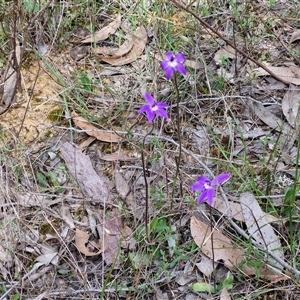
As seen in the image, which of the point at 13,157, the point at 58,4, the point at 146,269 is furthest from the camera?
the point at 58,4

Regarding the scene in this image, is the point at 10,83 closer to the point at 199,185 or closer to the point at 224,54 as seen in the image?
the point at 224,54

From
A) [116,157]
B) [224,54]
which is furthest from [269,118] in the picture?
→ [116,157]

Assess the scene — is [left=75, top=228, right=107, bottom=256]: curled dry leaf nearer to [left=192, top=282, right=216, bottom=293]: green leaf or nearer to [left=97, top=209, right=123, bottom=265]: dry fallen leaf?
[left=97, top=209, right=123, bottom=265]: dry fallen leaf

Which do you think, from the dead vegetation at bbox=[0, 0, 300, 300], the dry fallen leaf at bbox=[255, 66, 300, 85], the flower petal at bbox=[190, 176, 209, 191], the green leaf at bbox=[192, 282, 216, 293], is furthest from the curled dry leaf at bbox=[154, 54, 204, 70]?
the green leaf at bbox=[192, 282, 216, 293]

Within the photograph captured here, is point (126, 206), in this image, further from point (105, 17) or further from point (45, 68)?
point (105, 17)

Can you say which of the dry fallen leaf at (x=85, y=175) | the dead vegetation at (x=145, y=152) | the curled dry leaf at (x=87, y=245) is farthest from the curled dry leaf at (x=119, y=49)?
the curled dry leaf at (x=87, y=245)

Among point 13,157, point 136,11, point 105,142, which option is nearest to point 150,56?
point 136,11

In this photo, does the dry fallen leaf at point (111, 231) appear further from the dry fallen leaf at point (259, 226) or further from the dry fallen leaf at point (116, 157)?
the dry fallen leaf at point (259, 226)
